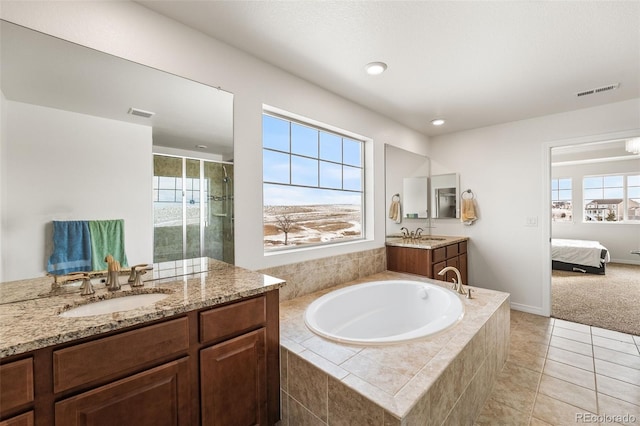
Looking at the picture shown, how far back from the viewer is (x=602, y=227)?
6031mm

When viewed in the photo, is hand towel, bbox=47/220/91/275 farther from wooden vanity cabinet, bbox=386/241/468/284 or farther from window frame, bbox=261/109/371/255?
wooden vanity cabinet, bbox=386/241/468/284

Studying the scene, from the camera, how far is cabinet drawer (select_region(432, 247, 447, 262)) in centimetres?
316

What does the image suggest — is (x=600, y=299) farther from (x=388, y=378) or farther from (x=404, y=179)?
(x=388, y=378)

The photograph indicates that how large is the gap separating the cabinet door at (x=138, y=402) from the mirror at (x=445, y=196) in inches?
153

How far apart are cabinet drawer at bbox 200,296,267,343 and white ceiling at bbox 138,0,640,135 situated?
1668 millimetres

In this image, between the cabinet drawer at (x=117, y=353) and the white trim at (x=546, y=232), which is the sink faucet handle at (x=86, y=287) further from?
the white trim at (x=546, y=232)

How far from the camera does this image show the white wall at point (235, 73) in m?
1.36

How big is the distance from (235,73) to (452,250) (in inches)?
125

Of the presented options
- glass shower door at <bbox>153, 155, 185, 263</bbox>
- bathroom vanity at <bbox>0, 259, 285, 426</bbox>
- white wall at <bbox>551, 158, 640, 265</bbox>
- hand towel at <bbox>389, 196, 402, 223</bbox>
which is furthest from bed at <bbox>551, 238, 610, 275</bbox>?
glass shower door at <bbox>153, 155, 185, 263</bbox>

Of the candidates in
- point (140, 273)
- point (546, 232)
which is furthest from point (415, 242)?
point (140, 273)

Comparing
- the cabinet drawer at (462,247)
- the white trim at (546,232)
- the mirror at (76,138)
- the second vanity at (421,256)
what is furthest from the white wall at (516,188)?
the mirror at (76,138)

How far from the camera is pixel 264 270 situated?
7.01ft

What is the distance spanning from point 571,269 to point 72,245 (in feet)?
24.2

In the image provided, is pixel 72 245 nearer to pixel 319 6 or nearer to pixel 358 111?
pixel 319 6
